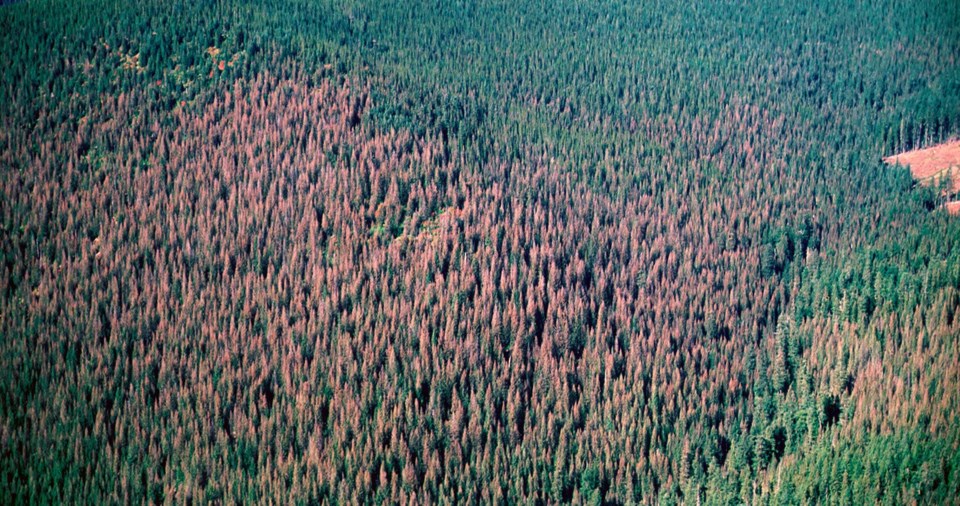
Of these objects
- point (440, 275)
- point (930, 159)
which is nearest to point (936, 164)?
point (930, 159)

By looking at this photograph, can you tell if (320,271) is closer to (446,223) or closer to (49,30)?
(446,223)

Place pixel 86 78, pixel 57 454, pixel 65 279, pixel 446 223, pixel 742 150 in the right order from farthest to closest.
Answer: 1. pixel 742 150
2. pixel 86 78
3. pixel 446 223
4. pixel 65 279
5. pixel 57 454

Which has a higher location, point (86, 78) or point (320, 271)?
point (86, 78)

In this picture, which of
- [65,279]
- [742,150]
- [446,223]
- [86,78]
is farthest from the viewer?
[742,150]

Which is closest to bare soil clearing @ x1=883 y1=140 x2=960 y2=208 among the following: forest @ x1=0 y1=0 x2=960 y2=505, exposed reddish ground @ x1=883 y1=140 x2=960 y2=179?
exposed reddish ground @ x1=883 y1=140 x2=960 y2=179

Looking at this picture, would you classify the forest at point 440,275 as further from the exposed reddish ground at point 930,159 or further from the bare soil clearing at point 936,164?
the bare soil clearing at point 936,164

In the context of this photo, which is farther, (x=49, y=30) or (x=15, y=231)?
(x=49, y=30)

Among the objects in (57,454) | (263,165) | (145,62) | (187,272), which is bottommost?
(57,454)

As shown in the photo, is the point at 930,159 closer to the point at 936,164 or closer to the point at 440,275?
the point at 936,164

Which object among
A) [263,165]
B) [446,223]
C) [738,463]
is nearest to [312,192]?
[263,165]
